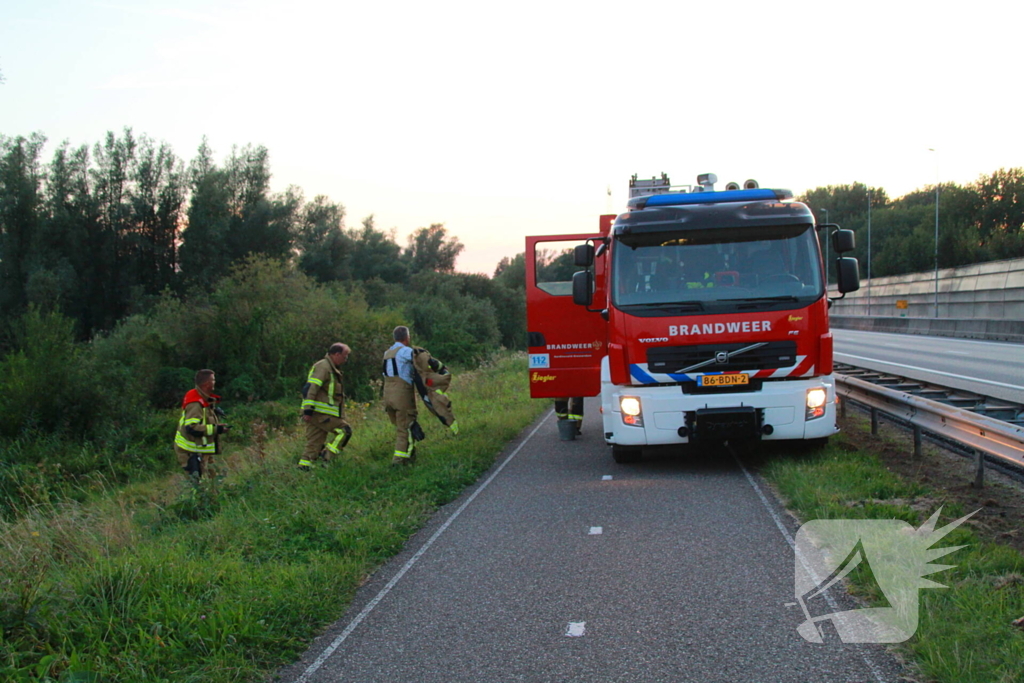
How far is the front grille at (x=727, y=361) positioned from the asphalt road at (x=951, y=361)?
4.60m

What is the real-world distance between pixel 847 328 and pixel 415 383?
4501 centimetres

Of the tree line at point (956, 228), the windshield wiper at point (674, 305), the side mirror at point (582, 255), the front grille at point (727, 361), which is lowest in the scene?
the front grille at point (727, 361)

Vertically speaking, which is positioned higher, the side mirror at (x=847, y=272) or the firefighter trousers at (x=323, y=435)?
the side mirror at (x=847, y=272)

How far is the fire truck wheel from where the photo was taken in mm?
10641

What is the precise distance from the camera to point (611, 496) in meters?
8.88

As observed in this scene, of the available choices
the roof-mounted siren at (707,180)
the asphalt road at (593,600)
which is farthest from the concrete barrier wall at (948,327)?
the asphalt road at (593,600)

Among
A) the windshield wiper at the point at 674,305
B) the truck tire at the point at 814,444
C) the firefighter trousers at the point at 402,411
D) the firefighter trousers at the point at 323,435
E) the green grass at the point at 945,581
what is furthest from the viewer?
the firefighter trousers at the point at 323,435

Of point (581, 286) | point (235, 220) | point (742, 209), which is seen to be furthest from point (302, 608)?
point (235, 220)

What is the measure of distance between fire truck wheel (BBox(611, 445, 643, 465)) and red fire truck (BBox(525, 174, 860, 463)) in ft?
2.11

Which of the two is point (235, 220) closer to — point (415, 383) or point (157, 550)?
point (415, 383)

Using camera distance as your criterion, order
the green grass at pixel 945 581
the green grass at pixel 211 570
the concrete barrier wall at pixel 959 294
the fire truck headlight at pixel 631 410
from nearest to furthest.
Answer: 1. the green grass at pixel 945 581
2. the green grass at pixel 211 570
3. the fire truck headlight at pixel 631 410
4. the concrete barrier wall at pixel 959 294

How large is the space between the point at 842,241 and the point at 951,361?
50.7 feet

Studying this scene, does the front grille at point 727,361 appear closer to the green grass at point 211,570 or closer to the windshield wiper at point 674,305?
the windshield wiper at point 674,305

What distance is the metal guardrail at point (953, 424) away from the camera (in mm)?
7059
